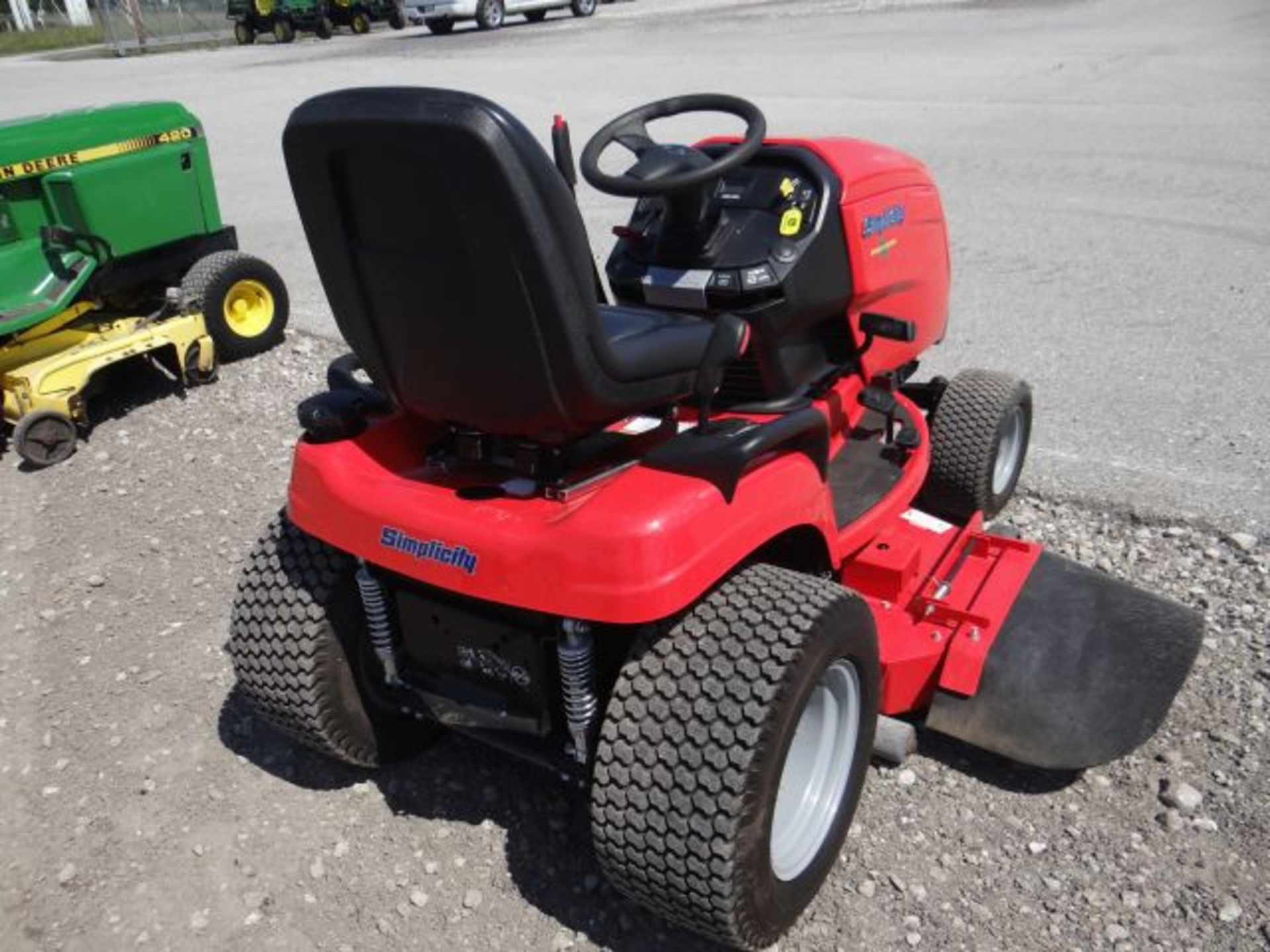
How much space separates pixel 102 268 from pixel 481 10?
17849 mm

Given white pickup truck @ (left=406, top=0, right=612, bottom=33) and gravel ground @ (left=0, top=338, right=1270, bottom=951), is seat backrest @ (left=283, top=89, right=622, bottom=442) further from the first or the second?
white pickup truck @ (left=406, top=0, right=612, bottom=33)

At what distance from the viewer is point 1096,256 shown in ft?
20.0

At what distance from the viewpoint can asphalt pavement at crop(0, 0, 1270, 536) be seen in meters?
4.14

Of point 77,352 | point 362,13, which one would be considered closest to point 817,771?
point 77,352

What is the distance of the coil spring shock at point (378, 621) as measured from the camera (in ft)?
7.23

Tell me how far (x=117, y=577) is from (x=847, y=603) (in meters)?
2.44

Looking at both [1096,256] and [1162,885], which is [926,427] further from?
[1096,256]

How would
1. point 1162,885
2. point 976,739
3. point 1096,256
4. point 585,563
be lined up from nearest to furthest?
point 585,563, point 1162,885, point 976,739, point 1096,256

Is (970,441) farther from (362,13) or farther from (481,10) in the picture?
(362,13)

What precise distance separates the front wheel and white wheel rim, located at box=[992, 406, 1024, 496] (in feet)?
4.86

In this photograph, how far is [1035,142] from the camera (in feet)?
28.9

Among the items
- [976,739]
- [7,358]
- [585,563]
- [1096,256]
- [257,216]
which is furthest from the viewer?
[257,216]

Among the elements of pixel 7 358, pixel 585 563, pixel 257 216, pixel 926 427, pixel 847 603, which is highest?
pixel 585 563

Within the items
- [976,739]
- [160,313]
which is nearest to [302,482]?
[976,739]
